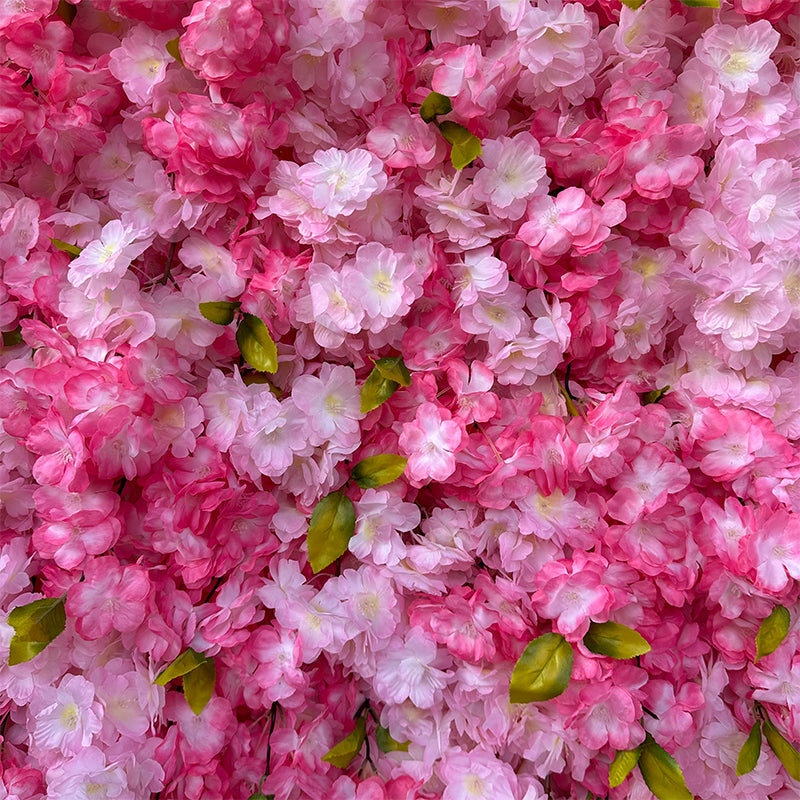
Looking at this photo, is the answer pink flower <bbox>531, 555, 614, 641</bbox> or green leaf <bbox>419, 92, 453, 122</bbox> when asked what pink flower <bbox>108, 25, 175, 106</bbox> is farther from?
pink flower <bbox>531, 555, 614, 641</bbox>

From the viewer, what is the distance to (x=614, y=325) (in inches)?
31.5

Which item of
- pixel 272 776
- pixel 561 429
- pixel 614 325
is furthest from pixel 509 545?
pixel 272 776

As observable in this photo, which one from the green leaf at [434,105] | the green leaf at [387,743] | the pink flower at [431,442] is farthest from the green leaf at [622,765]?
the green leaf at [434,105]

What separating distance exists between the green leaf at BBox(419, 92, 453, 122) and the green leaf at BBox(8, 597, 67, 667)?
2.15ft

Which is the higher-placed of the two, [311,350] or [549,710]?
[311,350]

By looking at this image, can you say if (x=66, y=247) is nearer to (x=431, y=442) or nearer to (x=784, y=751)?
(x=431, y=442)

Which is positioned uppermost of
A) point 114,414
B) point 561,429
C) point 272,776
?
point 114,414

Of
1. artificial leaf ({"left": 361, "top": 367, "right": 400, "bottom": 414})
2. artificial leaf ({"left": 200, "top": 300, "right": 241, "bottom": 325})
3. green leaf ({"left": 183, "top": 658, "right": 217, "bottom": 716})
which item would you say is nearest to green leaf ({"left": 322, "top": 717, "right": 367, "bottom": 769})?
green leaf ({"left": 183, "top": 658, "right": 217, "bottom": 716})

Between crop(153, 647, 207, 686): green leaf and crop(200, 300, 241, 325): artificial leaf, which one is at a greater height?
crop(200, 300, 241, 325): artificial leaf

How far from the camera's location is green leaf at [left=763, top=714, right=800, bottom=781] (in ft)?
2.60

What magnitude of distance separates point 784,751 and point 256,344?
739 millimetres

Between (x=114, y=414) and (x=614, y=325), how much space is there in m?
0.54

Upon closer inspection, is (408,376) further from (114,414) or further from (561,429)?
(114,414)

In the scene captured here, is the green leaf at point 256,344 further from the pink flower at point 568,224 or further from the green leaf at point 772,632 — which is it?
the green leaf at point 772,632
